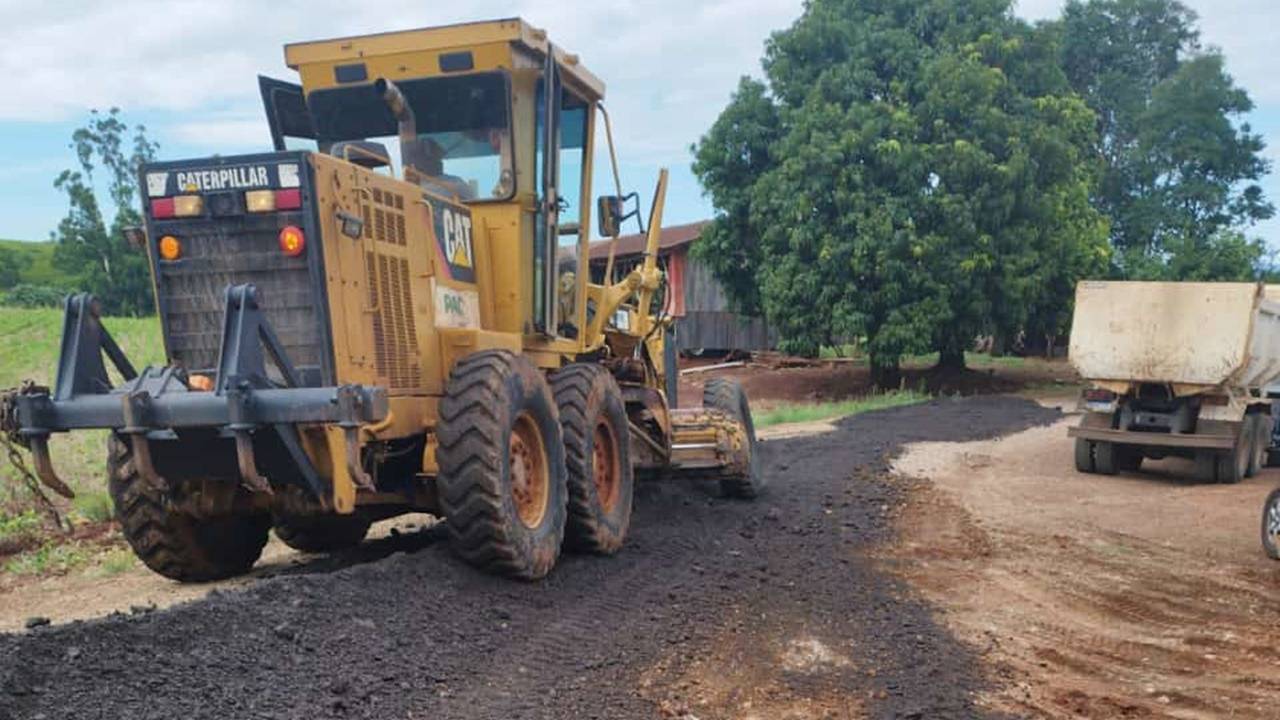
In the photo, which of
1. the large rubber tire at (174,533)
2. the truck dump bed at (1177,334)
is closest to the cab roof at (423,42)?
the large rubber tire at (174,533)

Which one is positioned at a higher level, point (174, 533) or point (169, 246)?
point (169, 246)

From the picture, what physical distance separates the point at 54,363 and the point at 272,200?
2278 cm

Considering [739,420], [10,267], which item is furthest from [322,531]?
[10,267]

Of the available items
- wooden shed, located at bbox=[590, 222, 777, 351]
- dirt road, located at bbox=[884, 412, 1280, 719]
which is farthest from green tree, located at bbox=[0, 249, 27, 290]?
dirt road, located at bbox=[884, 412, 1280, 719]

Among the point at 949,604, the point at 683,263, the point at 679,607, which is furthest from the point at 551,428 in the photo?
the point at 683,263

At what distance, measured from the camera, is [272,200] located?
5.98 m

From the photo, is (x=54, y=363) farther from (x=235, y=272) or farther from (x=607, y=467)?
(x=235, y=272)

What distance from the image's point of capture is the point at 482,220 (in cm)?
Answer: 763

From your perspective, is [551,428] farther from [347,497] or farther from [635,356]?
[635,356]

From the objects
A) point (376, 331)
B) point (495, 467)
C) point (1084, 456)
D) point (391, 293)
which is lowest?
point (1084, 456)

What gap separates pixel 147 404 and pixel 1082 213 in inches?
990

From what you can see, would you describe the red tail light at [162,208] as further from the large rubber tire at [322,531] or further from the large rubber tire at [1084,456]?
the large rubber tire at [1084,456]

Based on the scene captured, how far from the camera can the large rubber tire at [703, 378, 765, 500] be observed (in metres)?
10.9

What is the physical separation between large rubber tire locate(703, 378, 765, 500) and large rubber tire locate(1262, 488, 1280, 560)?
4371 millimetres
